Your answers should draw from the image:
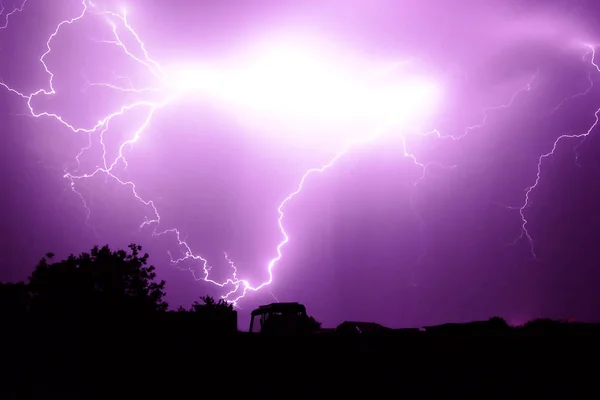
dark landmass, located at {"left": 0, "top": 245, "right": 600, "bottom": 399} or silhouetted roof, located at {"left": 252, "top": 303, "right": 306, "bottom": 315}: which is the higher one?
silhouetted roof, located at {"left": 252, "top": 303, "right": 306, "bottom": 315}

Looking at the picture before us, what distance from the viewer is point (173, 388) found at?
4.99 metres

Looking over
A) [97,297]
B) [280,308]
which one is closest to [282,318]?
[280,308]

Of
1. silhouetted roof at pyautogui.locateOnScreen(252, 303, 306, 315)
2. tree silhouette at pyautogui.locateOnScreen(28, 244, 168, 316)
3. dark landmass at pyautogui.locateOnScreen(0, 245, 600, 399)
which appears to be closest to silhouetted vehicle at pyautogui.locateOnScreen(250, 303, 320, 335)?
silhouetted roof at pyautogui.locateOnScreen(252, 303, 306, 315)

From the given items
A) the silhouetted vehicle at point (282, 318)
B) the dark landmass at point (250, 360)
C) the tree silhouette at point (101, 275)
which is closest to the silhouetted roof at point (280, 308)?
the silhouetted vehicle at point (282, 318)

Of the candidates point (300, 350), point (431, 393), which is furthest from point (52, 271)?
point (431, 393)

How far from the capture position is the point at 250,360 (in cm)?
544

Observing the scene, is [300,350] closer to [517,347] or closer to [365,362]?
[365,362]

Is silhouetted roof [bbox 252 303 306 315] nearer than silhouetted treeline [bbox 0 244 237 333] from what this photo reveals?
No

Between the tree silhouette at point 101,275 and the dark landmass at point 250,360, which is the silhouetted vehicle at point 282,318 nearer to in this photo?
the tree silhouette at point 101,275

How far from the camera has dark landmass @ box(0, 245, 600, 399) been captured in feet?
16.6

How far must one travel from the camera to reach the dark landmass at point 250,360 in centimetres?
505

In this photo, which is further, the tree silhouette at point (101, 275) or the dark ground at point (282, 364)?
the tree silhouette at point (101, 275)

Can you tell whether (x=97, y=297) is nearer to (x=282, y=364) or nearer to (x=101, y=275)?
(x=282, y=364)

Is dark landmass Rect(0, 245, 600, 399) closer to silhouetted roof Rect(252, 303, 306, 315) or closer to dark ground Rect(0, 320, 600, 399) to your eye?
dark ground Rect(0, 320, 600, 399)
